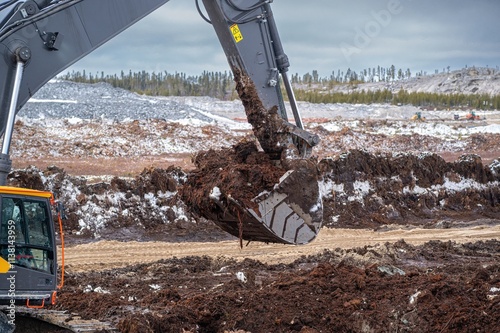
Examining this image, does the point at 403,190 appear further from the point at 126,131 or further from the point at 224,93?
the point at 224,93

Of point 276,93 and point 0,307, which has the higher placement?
point 276,93

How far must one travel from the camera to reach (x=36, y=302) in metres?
7.07

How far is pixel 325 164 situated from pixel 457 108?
1857 inches

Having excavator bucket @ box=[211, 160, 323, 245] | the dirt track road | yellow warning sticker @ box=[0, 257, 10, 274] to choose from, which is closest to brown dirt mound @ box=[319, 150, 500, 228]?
the dirt track road

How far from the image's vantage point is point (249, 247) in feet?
49.0

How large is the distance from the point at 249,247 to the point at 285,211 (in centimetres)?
715

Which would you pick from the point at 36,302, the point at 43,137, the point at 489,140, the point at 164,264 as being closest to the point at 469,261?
the point at 164,264

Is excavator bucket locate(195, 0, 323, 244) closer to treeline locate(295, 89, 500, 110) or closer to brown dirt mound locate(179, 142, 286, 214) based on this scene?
brown dirt mound locate(179, 142, 286, 214)

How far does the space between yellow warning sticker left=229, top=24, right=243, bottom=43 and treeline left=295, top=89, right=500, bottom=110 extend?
54.3 meters

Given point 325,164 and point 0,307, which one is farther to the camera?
point 325,164

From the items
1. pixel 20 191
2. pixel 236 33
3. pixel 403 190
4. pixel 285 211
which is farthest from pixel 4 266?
pixel 403 190

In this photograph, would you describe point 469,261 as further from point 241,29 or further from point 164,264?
point 241,29

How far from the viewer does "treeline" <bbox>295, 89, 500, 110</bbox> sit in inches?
2504

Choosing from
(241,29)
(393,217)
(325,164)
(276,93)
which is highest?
(241,29)
